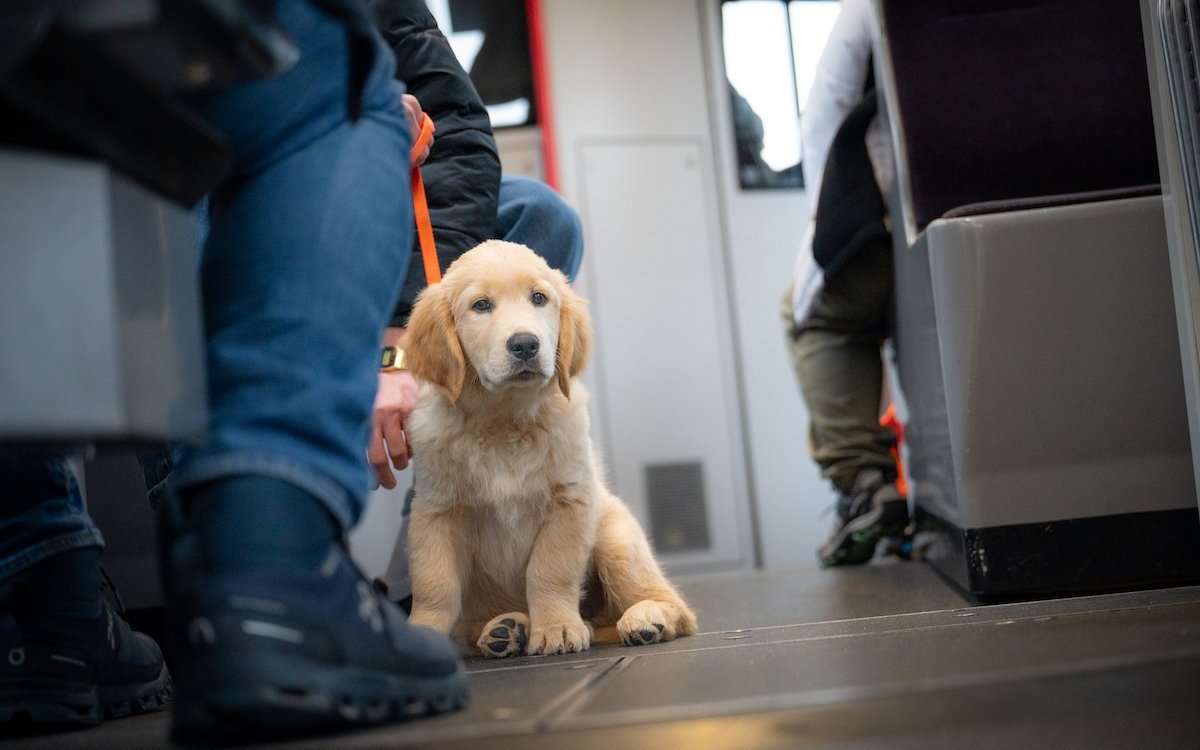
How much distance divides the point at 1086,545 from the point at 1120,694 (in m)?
0.96

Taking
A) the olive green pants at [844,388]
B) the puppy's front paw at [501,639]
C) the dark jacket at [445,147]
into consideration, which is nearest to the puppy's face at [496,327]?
the dark jacket at [445,147]

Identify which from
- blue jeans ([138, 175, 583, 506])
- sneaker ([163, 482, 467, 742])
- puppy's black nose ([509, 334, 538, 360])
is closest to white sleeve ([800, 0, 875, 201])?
blue jeans ([138, 175, 583, 506])

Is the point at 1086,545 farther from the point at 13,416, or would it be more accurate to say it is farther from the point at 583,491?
the point at 13,416

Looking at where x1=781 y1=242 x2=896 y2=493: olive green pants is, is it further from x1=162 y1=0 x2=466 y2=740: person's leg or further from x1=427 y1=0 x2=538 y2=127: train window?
x1=427 y1=0 x2=538 y2=127: train window

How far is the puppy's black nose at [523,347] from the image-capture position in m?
1.82

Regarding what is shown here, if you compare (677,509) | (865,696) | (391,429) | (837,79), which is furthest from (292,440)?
(677,509)

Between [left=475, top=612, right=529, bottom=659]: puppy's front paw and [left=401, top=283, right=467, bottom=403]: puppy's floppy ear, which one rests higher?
[left=401, top=283, right=467, bottom=403]: puppy's floppy ear

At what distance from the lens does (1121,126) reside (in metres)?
1.96

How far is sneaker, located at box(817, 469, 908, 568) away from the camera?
2.87 metres

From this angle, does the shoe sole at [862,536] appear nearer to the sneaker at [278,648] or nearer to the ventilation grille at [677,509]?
the ventilation grille at [677,509]

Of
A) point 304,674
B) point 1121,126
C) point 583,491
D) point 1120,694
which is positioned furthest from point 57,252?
point 1121,126

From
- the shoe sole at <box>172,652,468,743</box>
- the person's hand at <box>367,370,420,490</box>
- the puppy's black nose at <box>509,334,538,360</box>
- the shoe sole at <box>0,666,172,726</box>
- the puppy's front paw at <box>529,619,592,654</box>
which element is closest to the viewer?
the shoe sole at <box>172,652,468,743</box>

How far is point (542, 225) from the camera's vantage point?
8.06 ft

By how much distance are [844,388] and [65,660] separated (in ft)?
7.24
